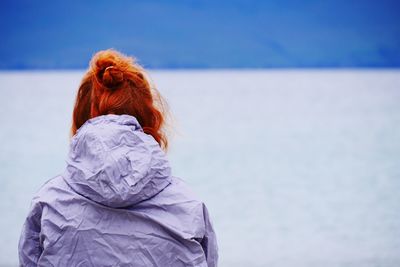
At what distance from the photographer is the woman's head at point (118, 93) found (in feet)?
5.77

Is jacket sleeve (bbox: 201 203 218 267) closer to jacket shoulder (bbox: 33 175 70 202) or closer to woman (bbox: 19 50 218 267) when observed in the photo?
woman (bbox: 19 50 218 267)

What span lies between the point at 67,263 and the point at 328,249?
4.94m

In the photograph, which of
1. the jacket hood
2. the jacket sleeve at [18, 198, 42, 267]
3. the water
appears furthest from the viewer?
the water

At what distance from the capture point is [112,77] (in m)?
1.75

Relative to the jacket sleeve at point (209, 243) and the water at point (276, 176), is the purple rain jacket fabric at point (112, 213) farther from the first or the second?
the water at point (276, 176)

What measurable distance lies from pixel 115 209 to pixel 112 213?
0.01m

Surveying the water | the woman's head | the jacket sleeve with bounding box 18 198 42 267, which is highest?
the woman's head

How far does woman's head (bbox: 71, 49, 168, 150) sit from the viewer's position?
176 centimetres

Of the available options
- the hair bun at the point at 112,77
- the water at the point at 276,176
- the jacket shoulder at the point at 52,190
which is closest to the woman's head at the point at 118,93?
the hair bun at the point at 112,77

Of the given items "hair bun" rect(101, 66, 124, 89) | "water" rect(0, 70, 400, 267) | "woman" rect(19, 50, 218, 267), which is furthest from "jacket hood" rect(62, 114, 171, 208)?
"water" rect(0, 70, 400, 267)

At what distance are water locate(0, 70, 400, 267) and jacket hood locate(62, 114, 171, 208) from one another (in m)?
0.45

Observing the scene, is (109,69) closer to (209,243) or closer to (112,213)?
(112,213)

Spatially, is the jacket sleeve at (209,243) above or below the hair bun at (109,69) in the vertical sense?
below

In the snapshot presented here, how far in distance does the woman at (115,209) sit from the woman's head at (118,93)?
0.16 feet
